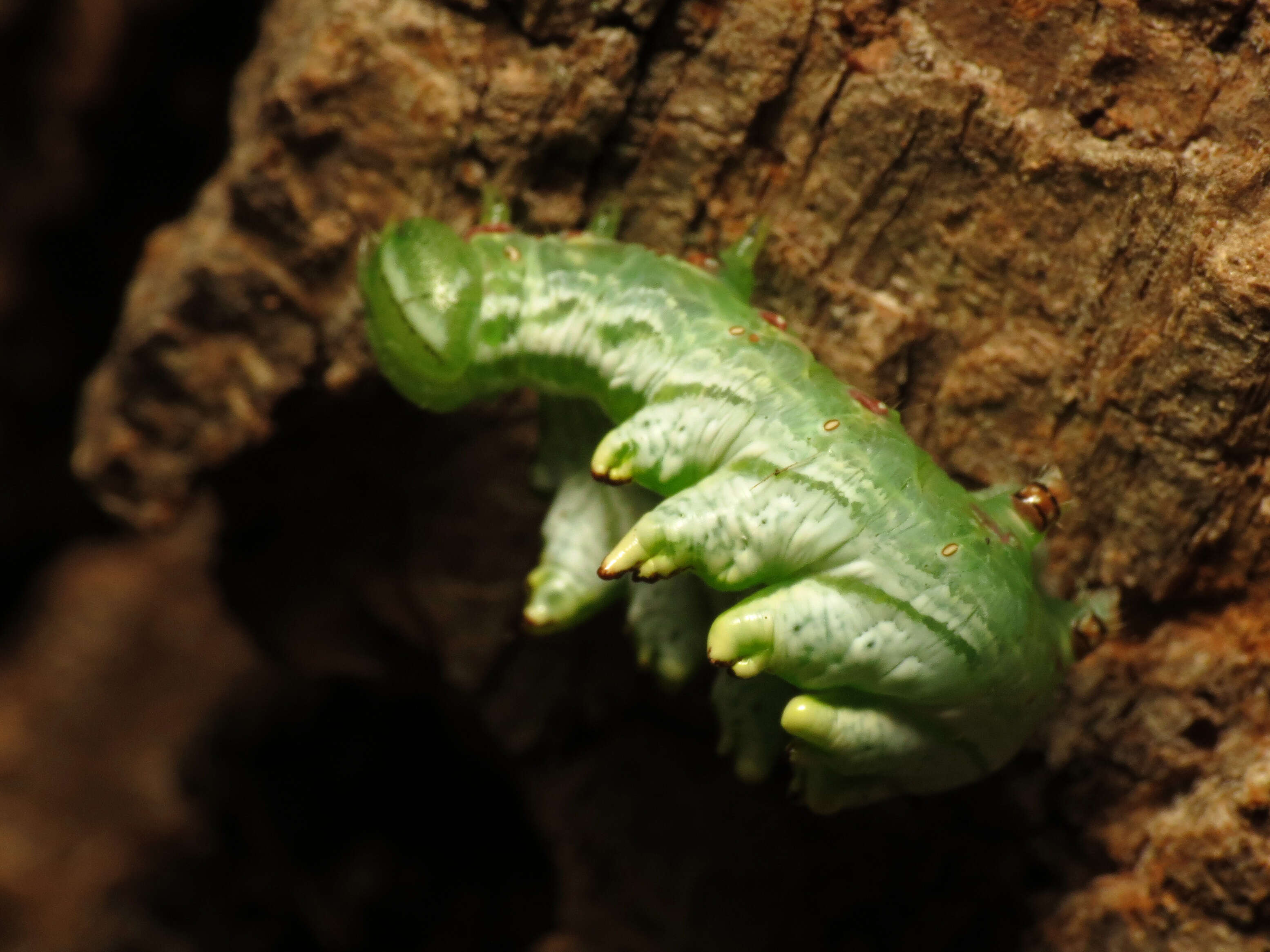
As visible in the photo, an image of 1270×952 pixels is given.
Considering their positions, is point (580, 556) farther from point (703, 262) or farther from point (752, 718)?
point (703, 262)

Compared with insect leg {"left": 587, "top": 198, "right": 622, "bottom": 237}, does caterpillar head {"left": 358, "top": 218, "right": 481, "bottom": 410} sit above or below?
below

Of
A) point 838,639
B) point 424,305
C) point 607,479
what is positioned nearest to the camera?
point 838,639

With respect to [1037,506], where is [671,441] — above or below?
below

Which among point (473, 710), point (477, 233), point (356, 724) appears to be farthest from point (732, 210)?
point (356, 724)

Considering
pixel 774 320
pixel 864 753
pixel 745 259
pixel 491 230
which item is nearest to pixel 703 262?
pixel 745 259

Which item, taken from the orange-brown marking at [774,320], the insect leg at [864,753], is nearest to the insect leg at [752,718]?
the insect leg at [864,753]

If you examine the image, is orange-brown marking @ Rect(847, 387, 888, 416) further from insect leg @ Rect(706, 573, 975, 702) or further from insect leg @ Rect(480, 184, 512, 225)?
insect leg @ Rect(480, 184, 512, 225)

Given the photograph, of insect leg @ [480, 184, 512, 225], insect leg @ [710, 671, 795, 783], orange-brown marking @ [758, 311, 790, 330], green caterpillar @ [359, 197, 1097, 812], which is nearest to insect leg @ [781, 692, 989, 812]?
green caterpillar @ [359, 197, 1097, 812]
